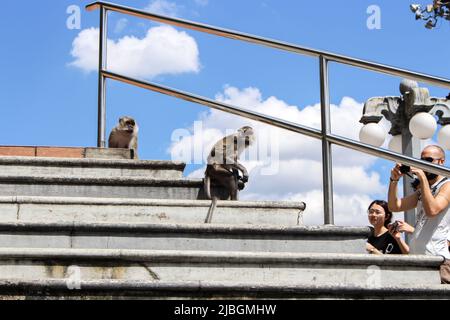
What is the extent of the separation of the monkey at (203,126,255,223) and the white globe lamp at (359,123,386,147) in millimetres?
1453

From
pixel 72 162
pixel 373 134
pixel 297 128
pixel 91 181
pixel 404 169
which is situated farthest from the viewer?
pixel 373 134

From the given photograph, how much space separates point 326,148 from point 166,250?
128 centimetres

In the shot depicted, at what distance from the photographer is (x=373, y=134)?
801 cm

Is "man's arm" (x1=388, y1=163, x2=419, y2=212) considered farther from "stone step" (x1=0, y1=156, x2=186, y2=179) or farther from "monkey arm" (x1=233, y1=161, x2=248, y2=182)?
"monkey arm" (x1=233, y1=161, x2=248, y2=182)

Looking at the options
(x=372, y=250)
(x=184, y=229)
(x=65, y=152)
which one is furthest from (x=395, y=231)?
(x=65, y=152)

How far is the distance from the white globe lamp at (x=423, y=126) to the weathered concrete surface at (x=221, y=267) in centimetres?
420

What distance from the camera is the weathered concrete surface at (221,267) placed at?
379 centimetres

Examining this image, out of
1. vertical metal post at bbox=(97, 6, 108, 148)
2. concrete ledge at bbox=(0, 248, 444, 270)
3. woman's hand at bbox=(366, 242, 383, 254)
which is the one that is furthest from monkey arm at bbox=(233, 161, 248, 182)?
concrete ledge at bbox=(0, 248, 444, 270)

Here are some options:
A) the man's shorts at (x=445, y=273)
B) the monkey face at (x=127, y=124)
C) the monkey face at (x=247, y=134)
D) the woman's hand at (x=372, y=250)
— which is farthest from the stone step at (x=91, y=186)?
the monkey face at (x=127, y=124)

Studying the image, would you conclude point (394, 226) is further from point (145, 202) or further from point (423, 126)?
point (423, 126)

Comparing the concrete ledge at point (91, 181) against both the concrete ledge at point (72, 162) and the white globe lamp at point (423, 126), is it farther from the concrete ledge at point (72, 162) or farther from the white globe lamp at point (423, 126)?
the white globe lamp at point (423, 126)

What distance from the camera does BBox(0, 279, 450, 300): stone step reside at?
3572 mm

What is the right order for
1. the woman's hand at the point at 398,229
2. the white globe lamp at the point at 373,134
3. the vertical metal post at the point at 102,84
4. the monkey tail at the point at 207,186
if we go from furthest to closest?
the white globe lamp at the point at 373,134 → the vertical metal post at the point at 102,84 → the woman's hand at the point at 398,229 → the monkey tail at the point at 207,186

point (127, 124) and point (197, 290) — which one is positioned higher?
point (127, 124)
